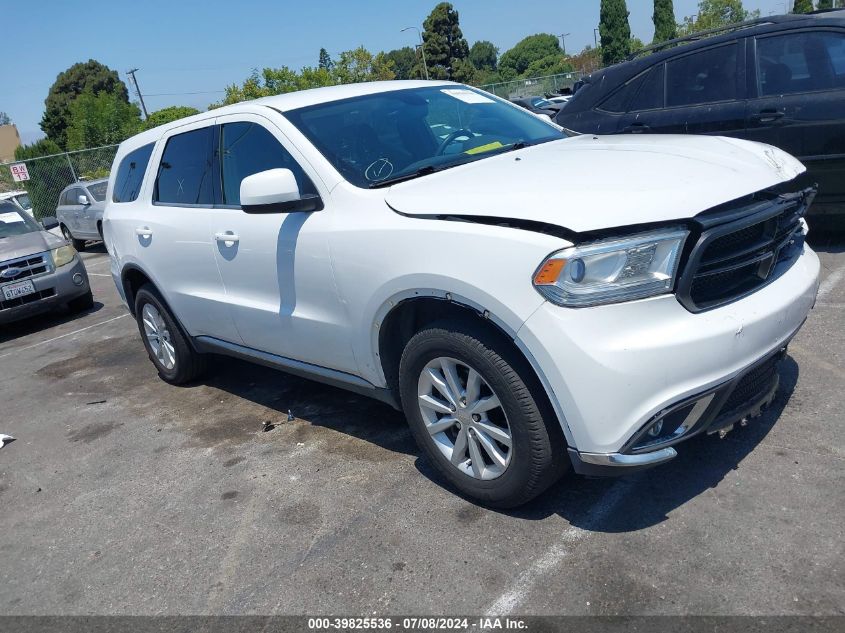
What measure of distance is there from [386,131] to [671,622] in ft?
8.80

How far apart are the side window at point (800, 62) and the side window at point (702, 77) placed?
231 millimetres

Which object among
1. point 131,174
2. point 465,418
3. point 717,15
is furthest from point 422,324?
point 717,15

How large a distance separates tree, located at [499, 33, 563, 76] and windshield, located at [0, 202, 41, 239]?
382ft

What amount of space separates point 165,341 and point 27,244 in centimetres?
452

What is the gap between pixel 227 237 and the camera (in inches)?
168

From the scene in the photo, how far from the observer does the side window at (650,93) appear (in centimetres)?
660

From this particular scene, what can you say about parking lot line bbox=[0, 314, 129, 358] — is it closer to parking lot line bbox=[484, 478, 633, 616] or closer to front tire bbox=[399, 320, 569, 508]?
front tire bbox=[399, 320, 569, 508]

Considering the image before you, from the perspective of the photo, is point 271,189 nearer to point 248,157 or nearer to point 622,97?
point 248,157

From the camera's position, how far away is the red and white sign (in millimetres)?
22625

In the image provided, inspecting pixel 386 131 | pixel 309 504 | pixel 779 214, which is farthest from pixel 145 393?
pixel 779 214

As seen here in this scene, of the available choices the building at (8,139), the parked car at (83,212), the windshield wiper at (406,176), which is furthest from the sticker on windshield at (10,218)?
the building at (8,139)

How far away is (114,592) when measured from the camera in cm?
316

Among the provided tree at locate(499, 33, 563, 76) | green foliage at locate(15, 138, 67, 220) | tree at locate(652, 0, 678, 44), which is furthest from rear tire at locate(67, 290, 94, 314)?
tree at locate(499, 33, 563, 76)

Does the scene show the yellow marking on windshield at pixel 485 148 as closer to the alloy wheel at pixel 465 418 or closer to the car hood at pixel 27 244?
the alloy wheel at pixel 465 418
